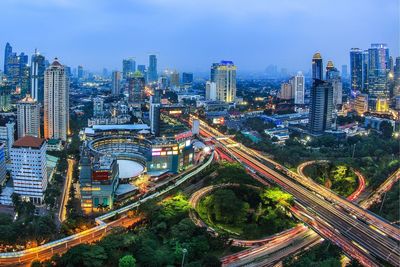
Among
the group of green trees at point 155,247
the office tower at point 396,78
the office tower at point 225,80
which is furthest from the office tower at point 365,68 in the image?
the group of green trees at point 155,247

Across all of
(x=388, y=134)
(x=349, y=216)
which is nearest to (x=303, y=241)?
(x=349, y=216)

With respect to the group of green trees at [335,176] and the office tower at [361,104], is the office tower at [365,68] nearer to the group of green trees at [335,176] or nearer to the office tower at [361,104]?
the office tower at [361,104]

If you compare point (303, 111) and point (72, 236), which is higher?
point (303, 111)

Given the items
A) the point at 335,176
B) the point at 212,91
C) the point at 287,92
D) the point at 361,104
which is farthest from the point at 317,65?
the point at 335,176

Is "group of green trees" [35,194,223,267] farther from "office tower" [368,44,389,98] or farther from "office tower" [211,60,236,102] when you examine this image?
"office tower" [368,44,389,98]

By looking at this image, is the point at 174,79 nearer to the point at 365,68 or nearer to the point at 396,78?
the point at 365,68

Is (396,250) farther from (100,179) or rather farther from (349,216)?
(100,179)
